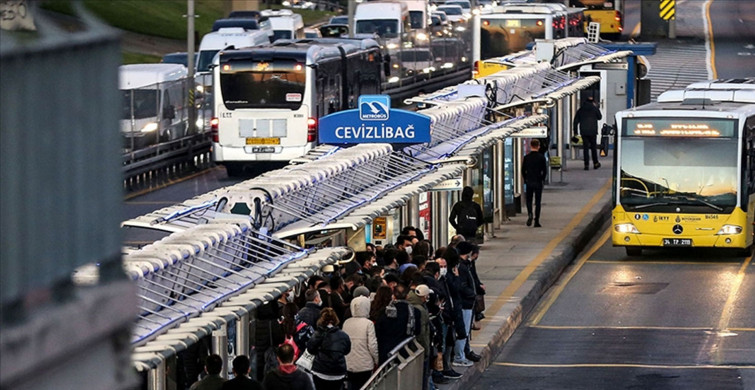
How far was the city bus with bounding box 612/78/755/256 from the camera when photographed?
92.0ft

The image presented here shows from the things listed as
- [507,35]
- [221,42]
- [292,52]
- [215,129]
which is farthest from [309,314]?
[507,35]

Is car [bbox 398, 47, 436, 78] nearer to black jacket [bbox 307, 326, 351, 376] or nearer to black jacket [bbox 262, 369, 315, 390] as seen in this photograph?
black jacket [bbox 307, 326, 351, 376]

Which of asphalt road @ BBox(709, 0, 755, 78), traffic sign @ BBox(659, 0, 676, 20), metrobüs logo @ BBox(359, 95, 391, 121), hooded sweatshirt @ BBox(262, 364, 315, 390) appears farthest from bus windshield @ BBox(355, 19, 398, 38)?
hooded sweatshirt @ BBox(262, 364, 315, 390)

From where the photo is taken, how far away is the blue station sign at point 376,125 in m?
22.9

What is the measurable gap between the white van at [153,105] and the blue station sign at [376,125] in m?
12.8

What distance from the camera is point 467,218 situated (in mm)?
24438

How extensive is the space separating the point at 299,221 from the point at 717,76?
164 feet

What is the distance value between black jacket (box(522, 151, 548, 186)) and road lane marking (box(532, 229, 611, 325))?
1510 mm

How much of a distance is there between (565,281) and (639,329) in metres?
4.52

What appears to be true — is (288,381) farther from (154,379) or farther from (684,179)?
(684,179)

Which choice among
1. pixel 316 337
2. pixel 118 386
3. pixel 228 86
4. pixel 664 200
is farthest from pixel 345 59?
pixel 118 386

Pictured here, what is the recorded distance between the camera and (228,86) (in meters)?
38.2

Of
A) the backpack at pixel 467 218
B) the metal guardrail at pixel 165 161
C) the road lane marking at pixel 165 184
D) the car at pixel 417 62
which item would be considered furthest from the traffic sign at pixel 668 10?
the backpack at pixel 467 218

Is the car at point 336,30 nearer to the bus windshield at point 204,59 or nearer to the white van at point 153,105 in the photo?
the bus windshield at point 204,59
